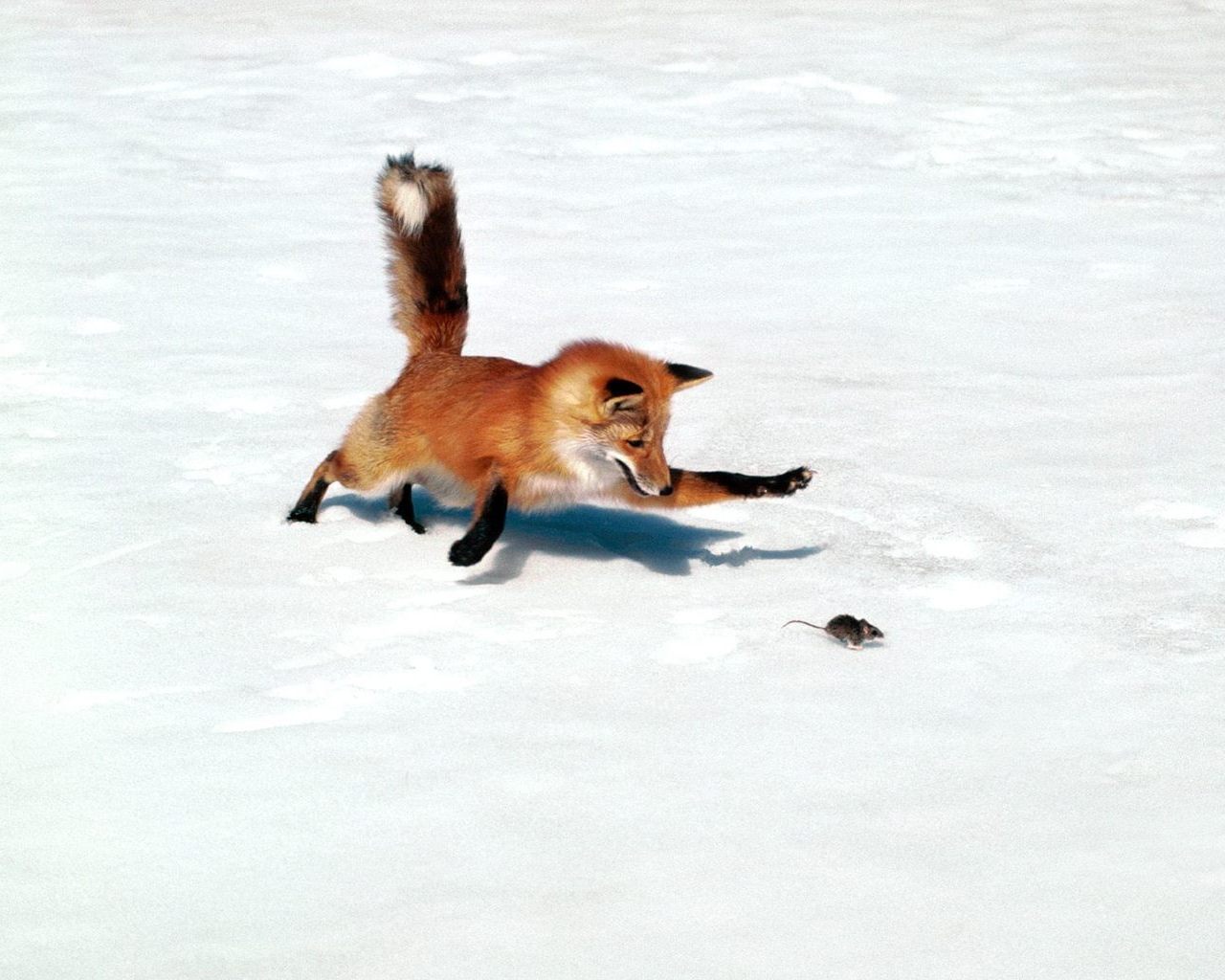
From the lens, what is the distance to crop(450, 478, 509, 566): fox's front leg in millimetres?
4539

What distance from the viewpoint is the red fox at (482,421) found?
4.55 m

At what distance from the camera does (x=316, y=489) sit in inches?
207

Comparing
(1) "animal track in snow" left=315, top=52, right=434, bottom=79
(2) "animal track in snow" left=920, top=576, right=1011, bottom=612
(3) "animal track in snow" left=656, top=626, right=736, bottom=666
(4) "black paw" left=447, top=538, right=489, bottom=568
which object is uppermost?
(1) "animal track in snow" left=315, top=52, right=434, bottom=79

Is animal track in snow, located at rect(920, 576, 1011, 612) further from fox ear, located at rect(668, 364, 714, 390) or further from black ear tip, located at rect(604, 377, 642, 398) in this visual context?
black ear tip, located at rect(604, 377, 642, 398)

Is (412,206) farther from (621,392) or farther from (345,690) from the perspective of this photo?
(345,690)

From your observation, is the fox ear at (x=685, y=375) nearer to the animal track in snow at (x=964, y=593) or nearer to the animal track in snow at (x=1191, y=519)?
the animal track in snow at (x=964, y=593)

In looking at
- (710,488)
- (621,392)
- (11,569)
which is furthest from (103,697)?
(710,488)

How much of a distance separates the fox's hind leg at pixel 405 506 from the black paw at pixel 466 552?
65 cm

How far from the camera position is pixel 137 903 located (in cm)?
300

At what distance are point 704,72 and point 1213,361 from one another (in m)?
6.11

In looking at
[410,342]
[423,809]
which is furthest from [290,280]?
[423,809]

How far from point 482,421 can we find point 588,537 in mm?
577

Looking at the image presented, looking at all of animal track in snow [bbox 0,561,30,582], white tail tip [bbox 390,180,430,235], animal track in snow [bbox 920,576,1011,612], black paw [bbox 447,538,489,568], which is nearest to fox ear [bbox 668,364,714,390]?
black paw [bbox 447,538,489,568]

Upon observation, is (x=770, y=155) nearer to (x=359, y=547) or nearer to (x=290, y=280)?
(x=290, y=280)
